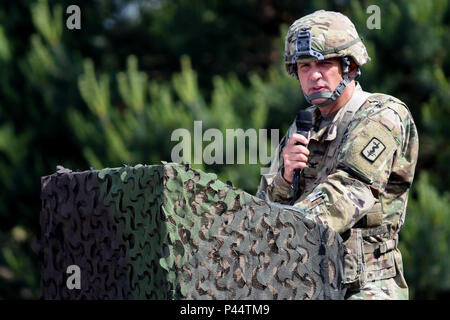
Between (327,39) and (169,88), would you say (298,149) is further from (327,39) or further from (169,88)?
(169,88)

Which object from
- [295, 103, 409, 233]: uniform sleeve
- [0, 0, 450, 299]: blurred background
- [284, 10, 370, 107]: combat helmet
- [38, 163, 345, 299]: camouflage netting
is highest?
[0, 0, 450, 299]: blurred background

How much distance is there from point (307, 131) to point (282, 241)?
718mm

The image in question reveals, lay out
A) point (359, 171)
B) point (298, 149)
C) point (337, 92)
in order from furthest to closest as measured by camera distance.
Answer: point (337, 92) < point (298, 149) < point (359, 171)

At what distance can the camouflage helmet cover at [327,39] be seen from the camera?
12.2ft

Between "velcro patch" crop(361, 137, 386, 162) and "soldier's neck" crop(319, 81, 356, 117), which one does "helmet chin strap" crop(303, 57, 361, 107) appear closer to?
"soldier's neck" crop(319, 81, 356, 117)

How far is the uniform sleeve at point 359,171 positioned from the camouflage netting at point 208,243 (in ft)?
0.63

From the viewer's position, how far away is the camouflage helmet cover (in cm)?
372

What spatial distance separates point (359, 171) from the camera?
348 centimetres

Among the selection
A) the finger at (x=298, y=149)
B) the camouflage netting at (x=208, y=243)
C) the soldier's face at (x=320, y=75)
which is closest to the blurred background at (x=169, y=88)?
the soldier's face at (x=320, y=75)

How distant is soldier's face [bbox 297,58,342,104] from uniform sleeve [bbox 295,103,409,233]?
0.63 feet

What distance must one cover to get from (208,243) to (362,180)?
0.74 metres

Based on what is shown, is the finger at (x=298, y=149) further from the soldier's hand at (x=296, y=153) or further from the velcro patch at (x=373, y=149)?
the velcro patch at (x=373, y=149)

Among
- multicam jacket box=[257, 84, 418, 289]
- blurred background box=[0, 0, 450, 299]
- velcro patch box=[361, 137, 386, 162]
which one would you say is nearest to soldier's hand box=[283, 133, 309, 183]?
multicam jacket box=[257, 84, 418, 289]

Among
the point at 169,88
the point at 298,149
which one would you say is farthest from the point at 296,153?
the point at 169,88
